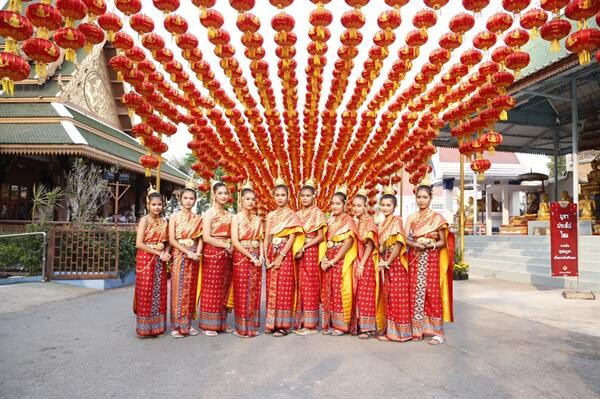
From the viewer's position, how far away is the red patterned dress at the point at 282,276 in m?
4.73

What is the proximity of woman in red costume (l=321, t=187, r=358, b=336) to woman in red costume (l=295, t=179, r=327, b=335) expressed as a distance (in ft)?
0.30

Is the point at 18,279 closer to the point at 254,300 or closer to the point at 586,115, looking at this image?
the point at 254,300

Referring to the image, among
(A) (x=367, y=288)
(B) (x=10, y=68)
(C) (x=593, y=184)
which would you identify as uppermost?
(B) (x=10, y=68)

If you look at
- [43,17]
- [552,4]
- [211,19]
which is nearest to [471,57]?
[552,4]

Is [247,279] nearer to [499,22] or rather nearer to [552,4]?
[552,4]

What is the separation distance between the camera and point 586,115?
14016 millimetres

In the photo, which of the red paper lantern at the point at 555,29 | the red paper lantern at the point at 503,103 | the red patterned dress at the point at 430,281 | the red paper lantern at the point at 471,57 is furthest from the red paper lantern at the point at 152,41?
the red paper lantern at the point at 503,103

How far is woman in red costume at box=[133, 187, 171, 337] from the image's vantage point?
4504 mm

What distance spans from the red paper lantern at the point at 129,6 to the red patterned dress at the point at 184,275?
2.88 meters

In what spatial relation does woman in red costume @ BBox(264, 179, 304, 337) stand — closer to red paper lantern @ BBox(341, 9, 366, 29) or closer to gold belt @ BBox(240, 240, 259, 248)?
gold belt @ BBox(240, 240, 259, 248)

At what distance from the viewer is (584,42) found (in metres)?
5.22

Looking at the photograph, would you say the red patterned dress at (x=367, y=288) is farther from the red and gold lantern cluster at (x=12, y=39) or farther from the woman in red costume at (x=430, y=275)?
the red and gold lantern cluster at (x=12, y=39)

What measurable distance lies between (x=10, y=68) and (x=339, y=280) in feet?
14.0

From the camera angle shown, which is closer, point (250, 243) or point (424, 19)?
point (250, 243)
